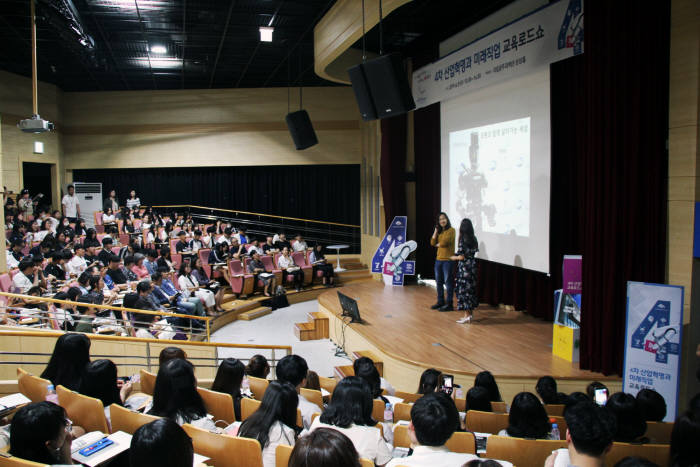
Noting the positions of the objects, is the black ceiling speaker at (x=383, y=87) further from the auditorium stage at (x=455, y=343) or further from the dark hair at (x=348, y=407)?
the dark hair at (x=348, y=407)

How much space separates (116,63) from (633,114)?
11197 mm

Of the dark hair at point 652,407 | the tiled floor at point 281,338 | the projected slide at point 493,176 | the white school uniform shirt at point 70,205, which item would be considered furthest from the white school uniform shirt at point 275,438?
the white school uniform shirt at point 70,205

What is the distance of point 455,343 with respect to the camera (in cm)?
669

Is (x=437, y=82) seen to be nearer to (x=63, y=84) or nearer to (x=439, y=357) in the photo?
(x=439, y=357)

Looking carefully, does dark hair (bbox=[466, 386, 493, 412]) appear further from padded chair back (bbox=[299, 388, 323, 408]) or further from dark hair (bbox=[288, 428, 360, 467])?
dark hair (bbox=[288, 428, 360, 467])

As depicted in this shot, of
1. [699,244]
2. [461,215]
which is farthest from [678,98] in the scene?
[461,215]

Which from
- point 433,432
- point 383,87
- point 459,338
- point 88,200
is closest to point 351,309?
point 459,338

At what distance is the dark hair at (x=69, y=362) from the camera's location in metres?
3.48

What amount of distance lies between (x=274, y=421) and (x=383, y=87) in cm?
472

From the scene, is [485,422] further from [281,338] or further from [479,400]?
[281,338]

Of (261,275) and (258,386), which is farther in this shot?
(261,275)

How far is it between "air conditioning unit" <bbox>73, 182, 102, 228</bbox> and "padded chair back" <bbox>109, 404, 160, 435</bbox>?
13.5m

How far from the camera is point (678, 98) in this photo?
4.84 m

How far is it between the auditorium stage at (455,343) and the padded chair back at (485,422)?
2.08m
